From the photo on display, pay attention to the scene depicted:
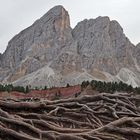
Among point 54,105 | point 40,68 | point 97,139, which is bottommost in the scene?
point 97,139

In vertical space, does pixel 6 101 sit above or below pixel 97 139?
above

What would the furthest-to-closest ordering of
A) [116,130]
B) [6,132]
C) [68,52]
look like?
[68,52] → [116,130] → [6,132]

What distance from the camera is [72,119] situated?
13547 millimetres

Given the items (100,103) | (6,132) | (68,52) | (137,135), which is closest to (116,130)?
(137,135)

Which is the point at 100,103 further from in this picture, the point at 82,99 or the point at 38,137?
the point at 38,137

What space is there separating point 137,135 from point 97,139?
4.66 ft

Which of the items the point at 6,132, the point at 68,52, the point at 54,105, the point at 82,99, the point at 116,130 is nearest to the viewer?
the point at 6,132

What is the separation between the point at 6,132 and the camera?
11.8 meters

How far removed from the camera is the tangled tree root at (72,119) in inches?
480

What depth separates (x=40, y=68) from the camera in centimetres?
19925

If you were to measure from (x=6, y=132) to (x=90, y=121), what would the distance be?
274 cm

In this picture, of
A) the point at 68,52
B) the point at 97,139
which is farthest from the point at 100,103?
the point at 68,52

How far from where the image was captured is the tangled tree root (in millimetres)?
12203

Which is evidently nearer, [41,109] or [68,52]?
[41,109]
